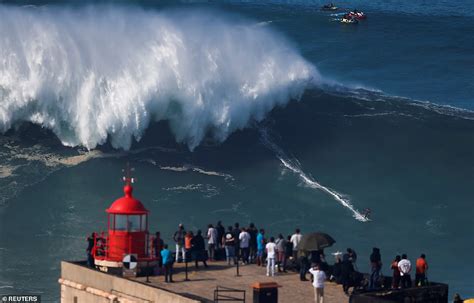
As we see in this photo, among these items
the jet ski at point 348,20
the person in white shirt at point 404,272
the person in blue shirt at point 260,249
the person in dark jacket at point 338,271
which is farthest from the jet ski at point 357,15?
the person in white shirt at point 404,272

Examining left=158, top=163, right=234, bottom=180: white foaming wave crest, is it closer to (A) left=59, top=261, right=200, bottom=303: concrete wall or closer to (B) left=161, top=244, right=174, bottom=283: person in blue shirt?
(A) left=59, top=261, right=200, bottom=303: concrete wall

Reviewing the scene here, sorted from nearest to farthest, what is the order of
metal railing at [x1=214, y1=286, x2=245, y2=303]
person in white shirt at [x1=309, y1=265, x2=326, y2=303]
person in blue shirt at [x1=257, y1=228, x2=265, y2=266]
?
metal railing at [x1=214, y1=286, x2=245, y2=303] → person in white shirt at [x1=309, y1=265, x2=326, y2=303] → person in blue shirt at [x1=257, y1=228, x2=265, y2=266]

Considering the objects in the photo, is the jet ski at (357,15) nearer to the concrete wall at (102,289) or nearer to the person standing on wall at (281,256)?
the person standing on wall at (281,256)

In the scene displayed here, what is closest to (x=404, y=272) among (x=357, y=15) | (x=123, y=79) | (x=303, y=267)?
(x=303, y=267)

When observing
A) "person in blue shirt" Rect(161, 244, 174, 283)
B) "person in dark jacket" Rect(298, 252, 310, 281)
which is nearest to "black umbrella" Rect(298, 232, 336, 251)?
"person in dark jacket" Rect(298, 252, 310, 281)

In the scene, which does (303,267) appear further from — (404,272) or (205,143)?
(205,143)

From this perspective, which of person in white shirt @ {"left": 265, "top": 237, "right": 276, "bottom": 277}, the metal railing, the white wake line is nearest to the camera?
the metal railing

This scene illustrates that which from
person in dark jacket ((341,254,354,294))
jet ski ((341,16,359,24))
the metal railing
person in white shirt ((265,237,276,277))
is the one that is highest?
jet ski ((341,16,359,24))
